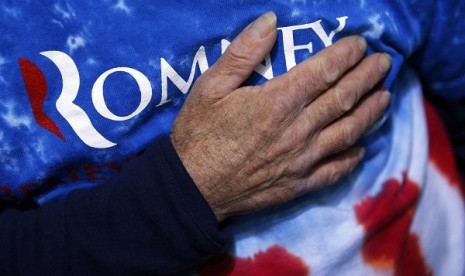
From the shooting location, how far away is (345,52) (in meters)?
0.78

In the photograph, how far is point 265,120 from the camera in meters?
0.76

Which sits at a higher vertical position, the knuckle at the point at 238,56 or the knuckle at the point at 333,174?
the knuckle at the point at 238,56

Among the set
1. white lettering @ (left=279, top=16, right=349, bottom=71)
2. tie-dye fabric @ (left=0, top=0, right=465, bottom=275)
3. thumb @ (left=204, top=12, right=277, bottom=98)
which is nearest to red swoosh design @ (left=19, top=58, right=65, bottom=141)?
tie-dye fabric @ (left=0, top=0, right=465, bottom=275)

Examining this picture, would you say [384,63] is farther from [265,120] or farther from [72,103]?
[72,103]

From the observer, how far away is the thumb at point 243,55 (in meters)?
0.73

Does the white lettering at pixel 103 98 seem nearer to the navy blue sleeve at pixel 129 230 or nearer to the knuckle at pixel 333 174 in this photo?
the navy blue sleeve at pixel 129 230

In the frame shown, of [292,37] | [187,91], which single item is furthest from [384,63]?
[187,91]

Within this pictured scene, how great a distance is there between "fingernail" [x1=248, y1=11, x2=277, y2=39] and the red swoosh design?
28cm

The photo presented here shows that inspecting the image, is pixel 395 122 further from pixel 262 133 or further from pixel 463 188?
pixel 262 133

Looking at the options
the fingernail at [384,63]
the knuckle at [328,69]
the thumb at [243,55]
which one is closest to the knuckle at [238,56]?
the thumb at [243,55]

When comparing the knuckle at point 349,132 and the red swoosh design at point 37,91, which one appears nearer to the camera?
the red swoosh design at point 37,91

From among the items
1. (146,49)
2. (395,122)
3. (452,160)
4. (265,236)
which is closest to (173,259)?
(265,236)

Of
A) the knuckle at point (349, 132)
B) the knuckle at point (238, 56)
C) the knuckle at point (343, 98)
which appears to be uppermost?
the knuckle at point (238, 56)

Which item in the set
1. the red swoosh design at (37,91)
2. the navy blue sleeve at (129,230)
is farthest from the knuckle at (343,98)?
the red swoosh design at (37,91)
